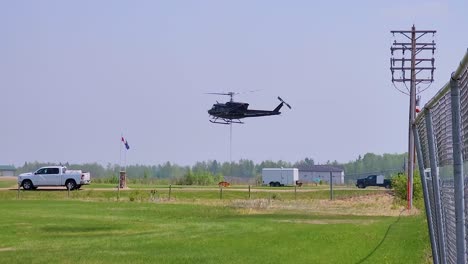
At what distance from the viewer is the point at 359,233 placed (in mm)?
25453

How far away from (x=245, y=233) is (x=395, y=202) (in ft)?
94.6

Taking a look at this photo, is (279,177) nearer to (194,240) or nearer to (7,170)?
(7,170)

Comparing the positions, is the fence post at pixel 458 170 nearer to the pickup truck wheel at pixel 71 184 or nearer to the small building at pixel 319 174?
the pickup truck wheel at pixel 71 184

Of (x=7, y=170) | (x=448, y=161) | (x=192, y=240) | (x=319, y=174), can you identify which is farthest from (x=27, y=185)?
(x=7, y=170)

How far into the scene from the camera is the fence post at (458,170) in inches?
236

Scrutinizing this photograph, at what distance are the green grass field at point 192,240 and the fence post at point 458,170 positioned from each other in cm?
1190

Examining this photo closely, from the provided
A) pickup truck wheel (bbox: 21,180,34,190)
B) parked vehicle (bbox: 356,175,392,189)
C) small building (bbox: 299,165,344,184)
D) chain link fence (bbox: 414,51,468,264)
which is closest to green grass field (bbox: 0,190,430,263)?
chain link fence (bbox: 414,51,468,264)

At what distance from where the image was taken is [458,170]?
19.7 feet

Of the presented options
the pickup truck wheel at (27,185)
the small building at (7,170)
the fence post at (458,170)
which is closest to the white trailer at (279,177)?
the pickup truck wheel at (27,185)

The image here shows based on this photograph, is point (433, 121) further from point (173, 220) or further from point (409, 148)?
point (409, 148)

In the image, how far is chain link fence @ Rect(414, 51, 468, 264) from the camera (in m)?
6.01

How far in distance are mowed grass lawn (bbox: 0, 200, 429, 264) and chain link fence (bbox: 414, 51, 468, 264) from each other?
30.6ft

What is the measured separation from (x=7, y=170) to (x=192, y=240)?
14481 centimetres

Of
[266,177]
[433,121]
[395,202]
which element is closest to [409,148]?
[395,202]
